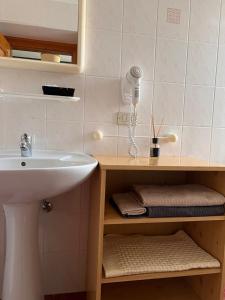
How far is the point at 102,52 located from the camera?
1312 millimetres

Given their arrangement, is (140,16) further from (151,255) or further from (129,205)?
(151,255)

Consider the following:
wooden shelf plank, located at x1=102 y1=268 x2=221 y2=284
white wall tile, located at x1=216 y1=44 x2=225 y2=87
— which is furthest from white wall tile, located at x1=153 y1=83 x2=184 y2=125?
wooden shelf plank, located at x1=102 y1=268 x2=221 y2=284

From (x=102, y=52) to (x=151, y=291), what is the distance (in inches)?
48.0

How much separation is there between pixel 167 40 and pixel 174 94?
0.28 m

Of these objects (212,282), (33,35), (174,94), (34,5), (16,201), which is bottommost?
(212,282)

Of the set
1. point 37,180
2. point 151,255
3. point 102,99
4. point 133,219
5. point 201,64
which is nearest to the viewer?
point 37,180

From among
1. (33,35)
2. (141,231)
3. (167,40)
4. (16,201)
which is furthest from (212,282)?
(33,35)

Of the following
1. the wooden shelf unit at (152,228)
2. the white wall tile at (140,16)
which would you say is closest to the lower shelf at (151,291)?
the wooden shelf unit at (152,228)

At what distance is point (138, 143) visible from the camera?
1401 mm

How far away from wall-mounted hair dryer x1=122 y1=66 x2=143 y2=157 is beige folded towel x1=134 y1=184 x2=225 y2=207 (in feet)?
0.82

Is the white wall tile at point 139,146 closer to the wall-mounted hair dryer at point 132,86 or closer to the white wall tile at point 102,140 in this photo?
the white wall tile at point 102,140

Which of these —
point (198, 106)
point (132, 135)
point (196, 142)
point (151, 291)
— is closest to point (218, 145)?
point (196, 142)

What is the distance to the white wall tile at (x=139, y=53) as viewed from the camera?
134 centimetres

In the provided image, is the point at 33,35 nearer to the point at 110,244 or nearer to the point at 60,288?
the point at 110,244
